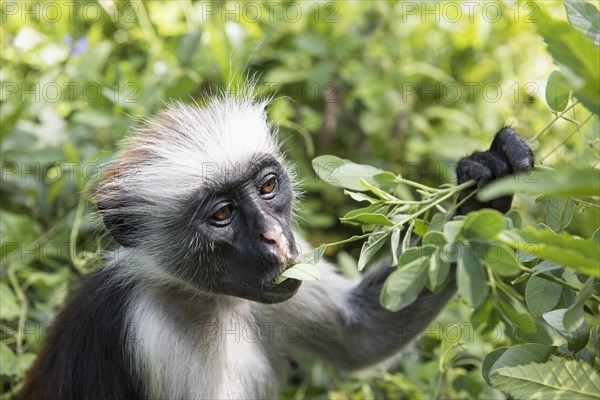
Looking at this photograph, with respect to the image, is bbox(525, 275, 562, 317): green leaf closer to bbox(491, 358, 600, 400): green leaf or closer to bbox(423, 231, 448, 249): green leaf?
bbox(491, 358, 600, 400): green leaf

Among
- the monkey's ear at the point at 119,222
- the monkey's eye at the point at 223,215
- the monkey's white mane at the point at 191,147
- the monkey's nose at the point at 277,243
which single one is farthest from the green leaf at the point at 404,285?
the monkey's ear at the point at 119,222

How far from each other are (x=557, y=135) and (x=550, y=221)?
3.97m

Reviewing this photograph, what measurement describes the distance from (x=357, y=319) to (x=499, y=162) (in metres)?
1.95

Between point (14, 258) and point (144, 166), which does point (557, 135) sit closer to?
point (144, 166)

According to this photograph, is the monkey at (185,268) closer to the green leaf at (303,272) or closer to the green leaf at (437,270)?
the green leaf at (303,272)

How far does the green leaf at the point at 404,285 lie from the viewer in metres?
2.80

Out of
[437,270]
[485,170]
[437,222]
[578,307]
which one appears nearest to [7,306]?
[437,222]

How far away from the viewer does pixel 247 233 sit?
401cm

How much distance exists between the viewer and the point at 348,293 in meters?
5.57

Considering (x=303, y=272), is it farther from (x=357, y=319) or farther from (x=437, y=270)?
(x=357, y=319)

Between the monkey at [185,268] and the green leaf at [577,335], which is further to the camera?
the monkey at [185,268]

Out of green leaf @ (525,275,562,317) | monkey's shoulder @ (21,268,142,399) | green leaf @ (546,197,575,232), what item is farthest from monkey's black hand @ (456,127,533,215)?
monkey's shoulder @ (21,268,142,399)

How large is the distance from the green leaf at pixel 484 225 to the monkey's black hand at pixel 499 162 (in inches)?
53.1

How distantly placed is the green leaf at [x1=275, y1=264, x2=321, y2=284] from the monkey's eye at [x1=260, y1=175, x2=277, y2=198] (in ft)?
2.13
